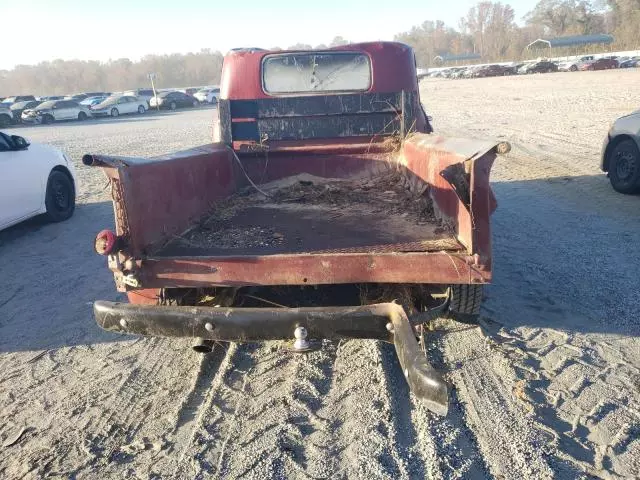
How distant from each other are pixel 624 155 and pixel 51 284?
8.16 m

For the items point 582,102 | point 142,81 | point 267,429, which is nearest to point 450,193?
point 267,429

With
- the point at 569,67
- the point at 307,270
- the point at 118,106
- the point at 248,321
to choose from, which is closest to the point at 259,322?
the point at 248,321

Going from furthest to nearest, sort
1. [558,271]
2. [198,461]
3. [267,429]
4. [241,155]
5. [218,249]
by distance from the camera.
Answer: [241,155], [558,271], [218,249], [267,429], [198,461]

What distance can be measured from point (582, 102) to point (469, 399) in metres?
22.0

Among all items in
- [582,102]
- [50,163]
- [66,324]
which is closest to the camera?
[66,324]

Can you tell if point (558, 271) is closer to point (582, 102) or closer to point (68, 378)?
point (68, 378)

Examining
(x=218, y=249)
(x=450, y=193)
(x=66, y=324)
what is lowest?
(x=66, y=324)

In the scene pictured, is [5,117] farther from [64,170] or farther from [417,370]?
[417,370]

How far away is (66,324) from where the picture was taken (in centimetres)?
454

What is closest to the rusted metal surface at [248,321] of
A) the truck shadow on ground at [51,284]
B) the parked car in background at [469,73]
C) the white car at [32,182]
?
the truck shadow on ground at [51,284]

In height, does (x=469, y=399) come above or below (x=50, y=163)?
below

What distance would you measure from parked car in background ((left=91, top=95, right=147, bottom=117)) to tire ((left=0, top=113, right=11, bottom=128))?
18.6 feet

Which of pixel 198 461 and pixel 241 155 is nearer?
pixel 198 461

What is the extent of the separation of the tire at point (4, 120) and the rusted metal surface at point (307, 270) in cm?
3698
